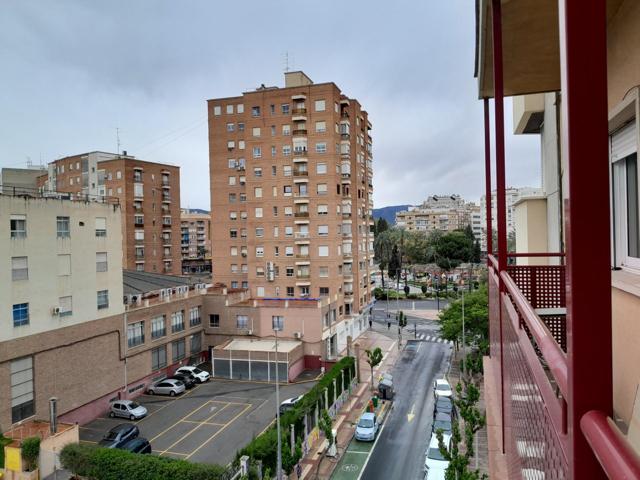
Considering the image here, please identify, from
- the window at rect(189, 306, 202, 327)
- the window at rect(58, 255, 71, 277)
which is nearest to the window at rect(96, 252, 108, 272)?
the window at rect(58, 255, 71, 277)

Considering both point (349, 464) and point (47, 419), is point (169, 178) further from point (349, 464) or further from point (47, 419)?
point (349, 464)

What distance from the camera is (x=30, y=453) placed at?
16.3 metres

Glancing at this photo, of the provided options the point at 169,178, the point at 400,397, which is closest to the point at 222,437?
the point at 400,397

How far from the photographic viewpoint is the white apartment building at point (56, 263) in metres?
19.7

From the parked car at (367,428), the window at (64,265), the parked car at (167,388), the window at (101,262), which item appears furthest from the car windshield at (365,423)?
the window at (64,265)

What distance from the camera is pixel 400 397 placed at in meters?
25.8

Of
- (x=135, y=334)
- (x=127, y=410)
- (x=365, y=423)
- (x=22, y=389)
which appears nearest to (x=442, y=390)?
(x=365, y=423)

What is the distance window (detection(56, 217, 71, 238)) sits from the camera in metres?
22.3

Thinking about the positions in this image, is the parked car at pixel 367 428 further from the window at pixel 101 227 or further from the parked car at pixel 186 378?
the window at pixel 101 227

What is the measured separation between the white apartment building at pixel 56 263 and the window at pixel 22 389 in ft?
3.96

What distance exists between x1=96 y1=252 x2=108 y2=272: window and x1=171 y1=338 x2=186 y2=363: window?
23.1 ft

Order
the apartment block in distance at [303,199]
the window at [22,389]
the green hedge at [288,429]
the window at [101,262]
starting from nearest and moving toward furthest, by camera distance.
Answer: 1. the green hedge at [288,429]
2. the window at [22,389]
3. the window at [101,262]
4. the apartment block in distance at [303,199]

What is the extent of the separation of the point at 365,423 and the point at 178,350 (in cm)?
1416

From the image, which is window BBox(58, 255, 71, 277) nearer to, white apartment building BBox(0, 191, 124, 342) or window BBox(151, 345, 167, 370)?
white apartment building BBox(0, 191, 124, 342)
